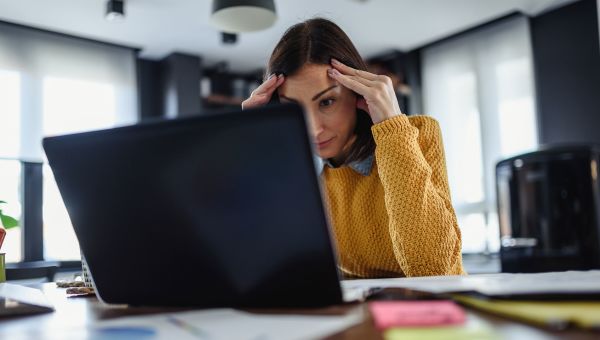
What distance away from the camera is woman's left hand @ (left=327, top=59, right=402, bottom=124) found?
1.08 metres

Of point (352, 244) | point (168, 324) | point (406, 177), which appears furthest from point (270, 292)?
point (352, 244)

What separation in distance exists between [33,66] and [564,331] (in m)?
4.31

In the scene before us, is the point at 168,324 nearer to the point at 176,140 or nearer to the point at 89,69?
the point at 176,140

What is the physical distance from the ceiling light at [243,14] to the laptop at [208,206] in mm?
2383

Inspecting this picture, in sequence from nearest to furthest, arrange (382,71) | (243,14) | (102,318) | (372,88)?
(102,318) < (372,88) < (243,14) < (382,71)

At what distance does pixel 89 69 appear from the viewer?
4.38 metres

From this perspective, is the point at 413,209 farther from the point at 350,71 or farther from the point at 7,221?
the point at 7,221

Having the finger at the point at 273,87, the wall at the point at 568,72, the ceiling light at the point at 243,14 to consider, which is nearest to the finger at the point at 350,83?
the finger at the point at 273,87

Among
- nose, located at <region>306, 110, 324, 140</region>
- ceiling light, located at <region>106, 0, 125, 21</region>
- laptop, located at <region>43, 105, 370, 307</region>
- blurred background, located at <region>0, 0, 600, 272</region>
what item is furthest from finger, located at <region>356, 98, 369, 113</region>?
ceiling light, located at <region>106, 0, 125, 21</region>

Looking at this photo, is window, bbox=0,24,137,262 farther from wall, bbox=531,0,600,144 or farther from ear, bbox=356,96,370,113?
wall, bbox=531,0,600,144

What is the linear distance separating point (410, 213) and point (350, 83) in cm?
32

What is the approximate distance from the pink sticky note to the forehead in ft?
2.40

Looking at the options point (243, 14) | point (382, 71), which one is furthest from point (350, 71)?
point (382, 71)

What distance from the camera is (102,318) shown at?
0.58 m
